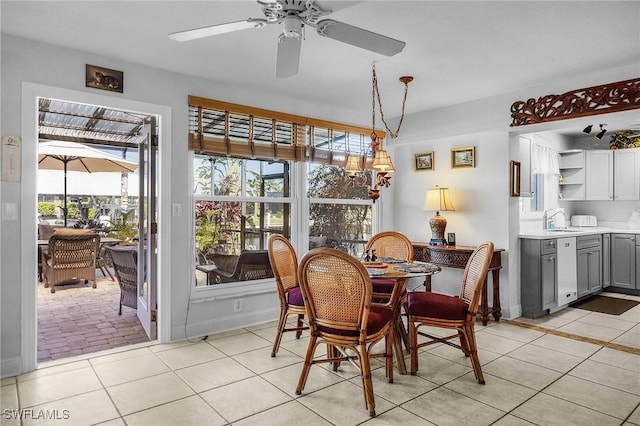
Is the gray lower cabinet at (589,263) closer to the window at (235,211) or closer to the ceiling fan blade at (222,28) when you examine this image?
the window at (235,211)

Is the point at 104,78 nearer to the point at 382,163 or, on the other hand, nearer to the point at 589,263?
the point at 382,163

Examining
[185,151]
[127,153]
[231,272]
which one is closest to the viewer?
[185,151]

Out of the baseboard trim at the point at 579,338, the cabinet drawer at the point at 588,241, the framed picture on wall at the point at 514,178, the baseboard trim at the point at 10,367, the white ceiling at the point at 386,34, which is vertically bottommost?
the baseboard trim at the point at 579,338

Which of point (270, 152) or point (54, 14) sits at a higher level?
point (54, 14)

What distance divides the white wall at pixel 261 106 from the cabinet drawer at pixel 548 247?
0.27 meters

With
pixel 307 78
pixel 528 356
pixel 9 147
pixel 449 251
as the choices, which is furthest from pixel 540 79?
pixel 9 147

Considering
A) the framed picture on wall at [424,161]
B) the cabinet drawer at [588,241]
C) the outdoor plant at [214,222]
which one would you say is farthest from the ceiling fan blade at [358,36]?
the cabinet drawer at [588,241]

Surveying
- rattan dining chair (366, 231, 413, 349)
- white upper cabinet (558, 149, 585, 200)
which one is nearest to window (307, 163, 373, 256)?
rattan dining chair (366, 231, 413, 349)

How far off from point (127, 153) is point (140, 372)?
22.9 feet

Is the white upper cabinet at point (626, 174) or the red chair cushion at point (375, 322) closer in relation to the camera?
the red chair cushion at point (375, 322)

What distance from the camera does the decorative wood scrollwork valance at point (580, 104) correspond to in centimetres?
343

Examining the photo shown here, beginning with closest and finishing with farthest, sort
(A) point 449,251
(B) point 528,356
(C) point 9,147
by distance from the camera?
(C) point 9,147 < (B) point 528,356 < (A) point 449,251

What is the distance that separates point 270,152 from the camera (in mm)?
4281

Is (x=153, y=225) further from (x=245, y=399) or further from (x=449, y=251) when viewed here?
(x=449, y=251)
